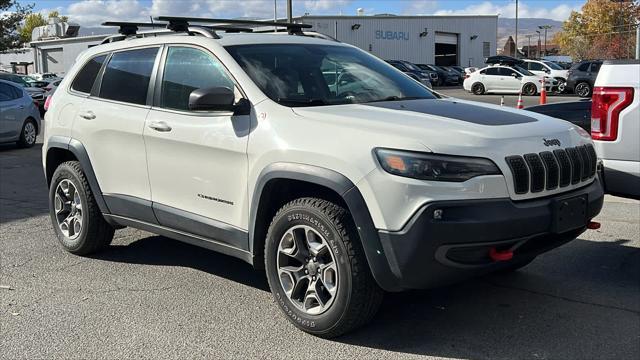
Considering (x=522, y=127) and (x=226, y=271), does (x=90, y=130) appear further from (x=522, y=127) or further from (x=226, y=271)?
(x=522, y=127)

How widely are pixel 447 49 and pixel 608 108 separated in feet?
193

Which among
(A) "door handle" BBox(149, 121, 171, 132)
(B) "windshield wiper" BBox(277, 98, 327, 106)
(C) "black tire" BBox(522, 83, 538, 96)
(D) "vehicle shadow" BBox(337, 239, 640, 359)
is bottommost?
(D) "vehicle shadow" BBox(337, 239, 640, 359)

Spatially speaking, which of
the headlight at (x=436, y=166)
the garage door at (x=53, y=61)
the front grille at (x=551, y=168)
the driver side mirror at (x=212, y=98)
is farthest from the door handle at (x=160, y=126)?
Result: the garage door at (x=53, y=61)

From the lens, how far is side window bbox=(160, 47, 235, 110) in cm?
441

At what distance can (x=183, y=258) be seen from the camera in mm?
5555

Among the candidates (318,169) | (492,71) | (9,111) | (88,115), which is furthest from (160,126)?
(492,71)

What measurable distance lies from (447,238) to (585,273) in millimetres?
2217

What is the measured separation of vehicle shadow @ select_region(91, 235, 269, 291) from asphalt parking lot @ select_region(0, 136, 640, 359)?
0.02 metres

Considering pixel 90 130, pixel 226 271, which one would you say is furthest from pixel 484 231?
pixel 90 130

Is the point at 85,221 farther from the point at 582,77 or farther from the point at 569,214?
the point at 582,77

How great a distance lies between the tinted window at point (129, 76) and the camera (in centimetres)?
490

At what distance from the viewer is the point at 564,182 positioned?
3766 mm

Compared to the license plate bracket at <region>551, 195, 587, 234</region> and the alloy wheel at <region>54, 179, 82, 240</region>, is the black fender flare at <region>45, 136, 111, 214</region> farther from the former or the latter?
the license plate bracket at <region>551, 195, 587, 234</region>

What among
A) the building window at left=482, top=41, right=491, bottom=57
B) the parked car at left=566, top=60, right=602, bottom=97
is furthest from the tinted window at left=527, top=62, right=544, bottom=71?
the building window at left=482, top=41, right=491, bottom=57
